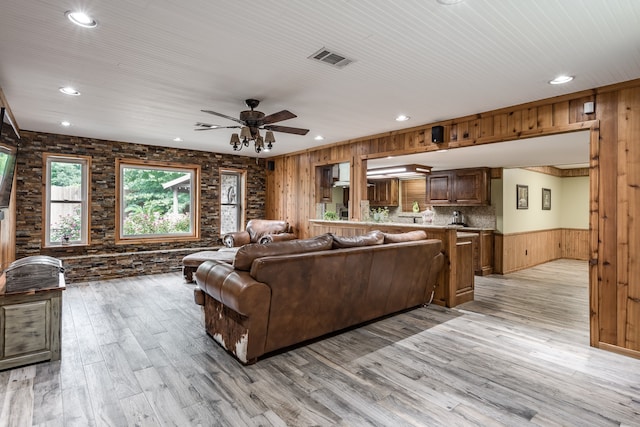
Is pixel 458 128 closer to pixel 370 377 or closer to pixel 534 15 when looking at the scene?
pixel 534 15

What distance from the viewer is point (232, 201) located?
25.9 feet

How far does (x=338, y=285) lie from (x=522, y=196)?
6370 millimetres

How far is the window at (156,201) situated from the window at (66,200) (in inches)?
20.5

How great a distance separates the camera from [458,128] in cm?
444

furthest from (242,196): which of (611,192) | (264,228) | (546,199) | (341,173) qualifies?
(546,199)

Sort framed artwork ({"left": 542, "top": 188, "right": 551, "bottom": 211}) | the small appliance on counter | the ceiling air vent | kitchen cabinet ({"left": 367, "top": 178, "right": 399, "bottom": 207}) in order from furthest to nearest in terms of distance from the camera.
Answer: kitchen cabinet ({"left": 367, "top": 178, "right": 399, "bottom": 207}) → framed artwork ({"left": 542, "top": 188, "right": 551, "bottom": 211}) → the small appliance on counter → the ceiling air vent

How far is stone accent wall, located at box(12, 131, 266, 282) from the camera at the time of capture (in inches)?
213

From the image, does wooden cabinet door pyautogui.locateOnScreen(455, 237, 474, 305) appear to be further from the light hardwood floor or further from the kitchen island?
the light hardwood floor

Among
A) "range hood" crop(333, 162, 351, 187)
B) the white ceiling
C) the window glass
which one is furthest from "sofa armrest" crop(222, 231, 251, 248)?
the white ceiling

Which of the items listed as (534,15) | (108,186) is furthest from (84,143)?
(534,15)

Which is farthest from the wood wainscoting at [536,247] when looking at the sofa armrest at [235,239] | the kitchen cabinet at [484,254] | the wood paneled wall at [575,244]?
the sofa armrest at [235,239]

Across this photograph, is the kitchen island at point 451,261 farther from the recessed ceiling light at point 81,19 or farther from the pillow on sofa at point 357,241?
the recessed ceiling light at point 81,19

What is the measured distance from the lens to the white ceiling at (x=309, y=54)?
2051 mm

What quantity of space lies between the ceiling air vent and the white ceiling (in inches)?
2.6
